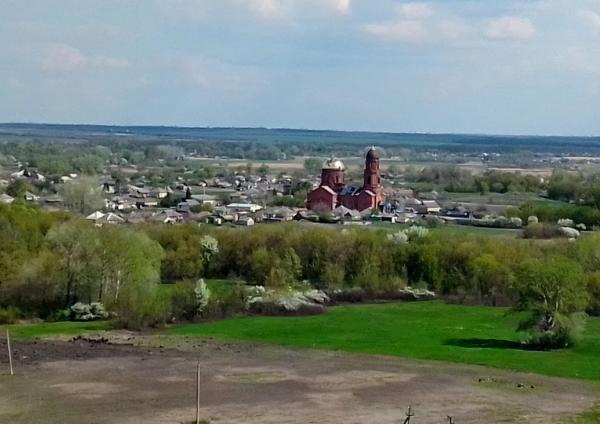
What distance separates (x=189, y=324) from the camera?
42.2m

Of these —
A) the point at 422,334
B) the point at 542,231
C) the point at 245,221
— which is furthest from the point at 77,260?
the point at 542,231

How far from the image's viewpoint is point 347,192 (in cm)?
8450

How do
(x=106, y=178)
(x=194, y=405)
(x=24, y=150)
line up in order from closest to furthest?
1. (x=194, y=405)
2. (x=106, y=178)
3. (x=24, y=150)

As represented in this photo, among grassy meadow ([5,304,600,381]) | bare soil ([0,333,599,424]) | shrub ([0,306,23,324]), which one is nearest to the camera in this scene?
bare soil ([0,333,599,424])

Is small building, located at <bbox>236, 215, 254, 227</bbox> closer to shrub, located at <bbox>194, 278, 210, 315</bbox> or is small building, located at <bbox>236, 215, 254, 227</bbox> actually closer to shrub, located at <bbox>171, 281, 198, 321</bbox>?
shrub, located at <bbox>194, 278, 210, 315</bbox>

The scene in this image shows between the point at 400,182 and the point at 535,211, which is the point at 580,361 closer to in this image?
the point at 535,211

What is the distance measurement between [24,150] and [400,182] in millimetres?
88756

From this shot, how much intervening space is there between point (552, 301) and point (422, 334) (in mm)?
5828

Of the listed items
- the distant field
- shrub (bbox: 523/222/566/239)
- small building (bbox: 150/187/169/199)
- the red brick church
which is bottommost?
small building (bbox: 150/187/169/199)

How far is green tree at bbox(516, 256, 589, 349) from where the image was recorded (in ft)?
117

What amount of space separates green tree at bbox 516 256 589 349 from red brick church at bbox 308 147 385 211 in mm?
45980

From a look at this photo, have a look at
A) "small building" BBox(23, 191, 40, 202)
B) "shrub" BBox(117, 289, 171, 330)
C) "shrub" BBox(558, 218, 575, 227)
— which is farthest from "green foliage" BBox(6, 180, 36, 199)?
"shrub" BBox(117, 289, 171, 330)

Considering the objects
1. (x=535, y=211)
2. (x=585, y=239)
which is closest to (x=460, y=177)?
(x=535, y=211)

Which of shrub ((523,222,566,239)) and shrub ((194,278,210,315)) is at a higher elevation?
shrub ((523,222,566,239))
